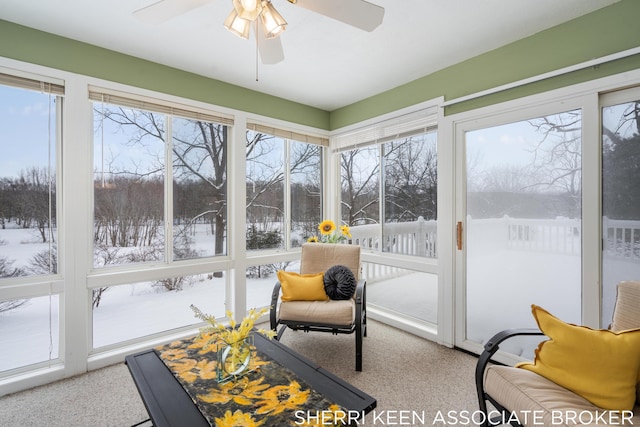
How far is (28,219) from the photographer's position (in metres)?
2.29

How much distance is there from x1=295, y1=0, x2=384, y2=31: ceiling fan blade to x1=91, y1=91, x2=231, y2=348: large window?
6.52ft

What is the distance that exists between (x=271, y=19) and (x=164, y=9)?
52cm

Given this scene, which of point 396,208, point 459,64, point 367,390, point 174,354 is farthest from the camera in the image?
point 396,208

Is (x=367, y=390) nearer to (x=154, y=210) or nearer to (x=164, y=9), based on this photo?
(x=154, y=210)

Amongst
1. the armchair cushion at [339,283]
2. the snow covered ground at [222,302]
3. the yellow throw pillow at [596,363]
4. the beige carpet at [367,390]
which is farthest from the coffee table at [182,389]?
the snow covered ground at [222,302]

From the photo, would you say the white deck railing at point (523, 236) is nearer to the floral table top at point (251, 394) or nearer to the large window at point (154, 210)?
the large window at point (154, 210)

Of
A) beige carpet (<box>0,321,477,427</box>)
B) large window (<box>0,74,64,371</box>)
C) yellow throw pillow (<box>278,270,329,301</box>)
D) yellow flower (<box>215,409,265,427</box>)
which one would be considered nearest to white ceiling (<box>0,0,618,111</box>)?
large window (<box>0,74,64,371</box>)

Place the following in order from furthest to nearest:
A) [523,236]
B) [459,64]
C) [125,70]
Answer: [459,64] → [125,70] → [523,236]

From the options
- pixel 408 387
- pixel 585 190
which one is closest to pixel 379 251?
pixel 408 387

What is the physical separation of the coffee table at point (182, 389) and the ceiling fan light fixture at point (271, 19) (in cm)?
176

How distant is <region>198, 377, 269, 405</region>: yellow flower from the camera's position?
1338mm

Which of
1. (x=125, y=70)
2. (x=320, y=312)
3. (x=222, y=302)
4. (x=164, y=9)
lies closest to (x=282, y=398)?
(x=320, y=312)

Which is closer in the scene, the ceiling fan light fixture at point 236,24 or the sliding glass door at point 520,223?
the ceiling fan light fixture at point 236,24

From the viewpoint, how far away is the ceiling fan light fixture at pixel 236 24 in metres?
1.46
